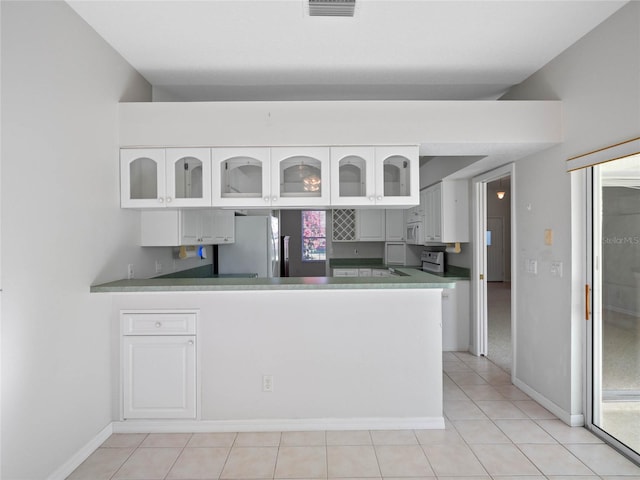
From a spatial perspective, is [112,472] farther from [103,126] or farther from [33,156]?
[103,126]

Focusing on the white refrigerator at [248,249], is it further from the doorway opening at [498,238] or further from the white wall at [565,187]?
the doorway opening at [498,238]

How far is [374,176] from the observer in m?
2.85

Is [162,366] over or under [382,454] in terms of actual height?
over

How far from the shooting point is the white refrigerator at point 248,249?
5.12 meters

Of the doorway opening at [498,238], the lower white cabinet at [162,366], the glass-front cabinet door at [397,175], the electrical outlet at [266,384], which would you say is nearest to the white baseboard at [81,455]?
the lower white cabinet at [162,366]

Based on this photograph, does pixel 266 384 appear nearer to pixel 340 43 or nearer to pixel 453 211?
pixel 340 43

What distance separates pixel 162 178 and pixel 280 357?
1.59m

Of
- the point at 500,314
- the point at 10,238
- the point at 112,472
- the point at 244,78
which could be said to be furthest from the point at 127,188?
the point at 500,314

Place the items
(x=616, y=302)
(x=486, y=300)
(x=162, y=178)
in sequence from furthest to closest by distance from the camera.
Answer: (x=486, y=300) → (x=162, y=178) → (x=616, y=302)

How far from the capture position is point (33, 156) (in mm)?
1912

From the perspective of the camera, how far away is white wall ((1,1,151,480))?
1.79m

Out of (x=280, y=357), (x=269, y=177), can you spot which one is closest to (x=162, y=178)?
(x=269, y=177)

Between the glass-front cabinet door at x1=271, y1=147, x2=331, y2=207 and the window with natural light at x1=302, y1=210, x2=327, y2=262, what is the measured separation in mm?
5886

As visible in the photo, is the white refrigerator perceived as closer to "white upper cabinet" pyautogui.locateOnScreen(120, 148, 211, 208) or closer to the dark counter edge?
"white upper cabinet" pyautogui.locateOnScreen(120, 148, 211, 208)
